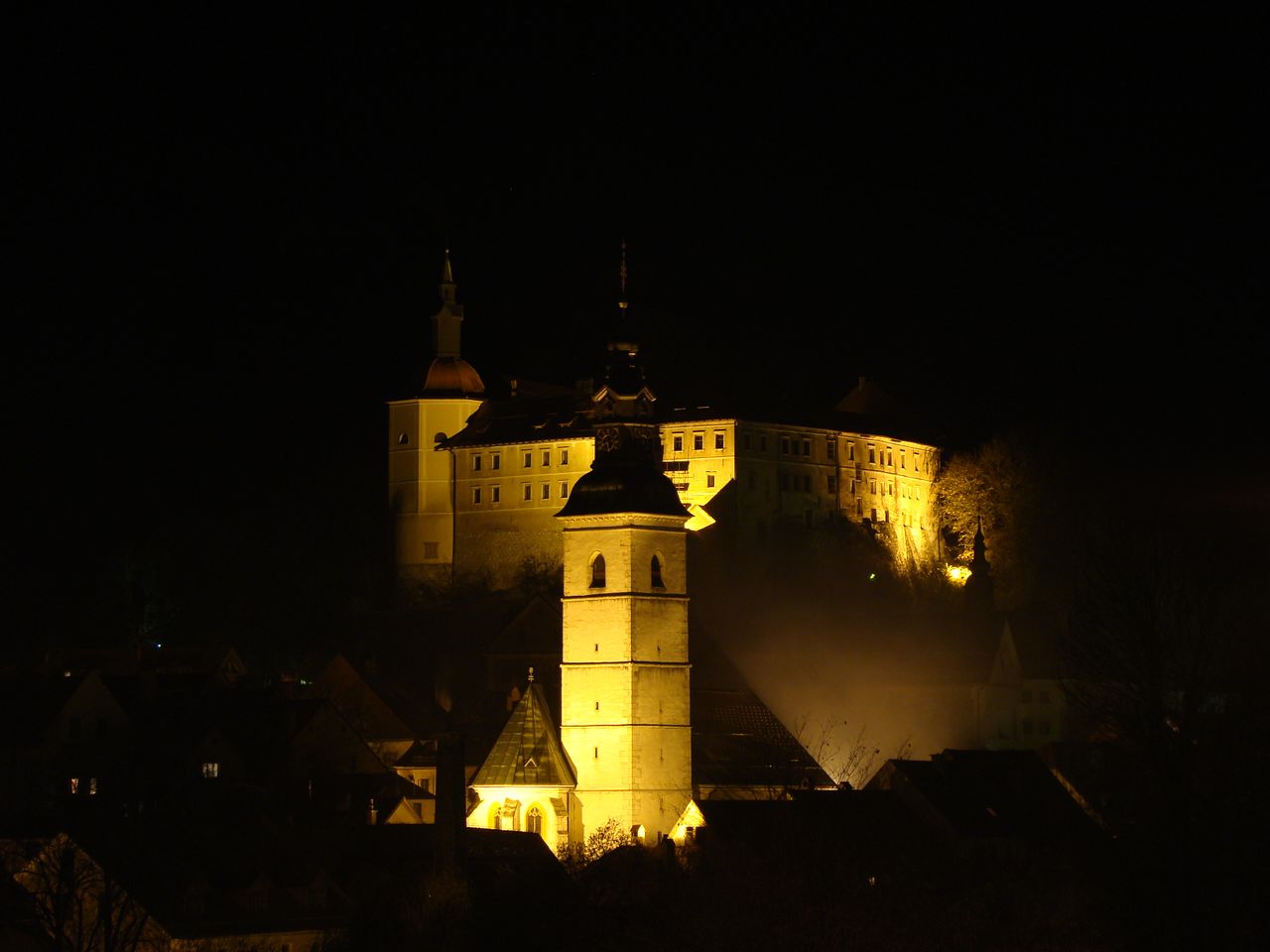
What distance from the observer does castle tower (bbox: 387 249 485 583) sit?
116562 millimetres

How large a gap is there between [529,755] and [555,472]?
51.1m

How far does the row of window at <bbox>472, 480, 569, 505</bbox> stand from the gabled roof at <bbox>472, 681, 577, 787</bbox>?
159ft

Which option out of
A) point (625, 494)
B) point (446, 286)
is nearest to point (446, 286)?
point (446, 286)

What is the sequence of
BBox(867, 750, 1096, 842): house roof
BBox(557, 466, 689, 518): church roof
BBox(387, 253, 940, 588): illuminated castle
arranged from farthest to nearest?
BBox(387, 253, 940, 588): illuminated castle → BBox(557, 466, 689, 518): church roof → BBox(867, 750, 1096, 842): house roof

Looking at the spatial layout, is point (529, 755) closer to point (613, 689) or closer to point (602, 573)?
point (613, 689)

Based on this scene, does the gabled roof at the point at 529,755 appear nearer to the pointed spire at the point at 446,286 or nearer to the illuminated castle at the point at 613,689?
the illuminated castle at the point at 613,689

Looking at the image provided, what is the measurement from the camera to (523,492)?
116 metres

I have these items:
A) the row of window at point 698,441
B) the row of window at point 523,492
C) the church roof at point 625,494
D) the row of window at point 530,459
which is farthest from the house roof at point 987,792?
the row of window at point 530,459

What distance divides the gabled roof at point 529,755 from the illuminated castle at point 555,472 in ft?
135

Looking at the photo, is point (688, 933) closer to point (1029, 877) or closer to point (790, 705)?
point (1029, 877)

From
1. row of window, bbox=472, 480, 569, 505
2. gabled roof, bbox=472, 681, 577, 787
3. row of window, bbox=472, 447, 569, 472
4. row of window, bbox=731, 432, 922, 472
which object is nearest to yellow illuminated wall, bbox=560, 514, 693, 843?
gabled roof, bbox=472, 681, 577, 787

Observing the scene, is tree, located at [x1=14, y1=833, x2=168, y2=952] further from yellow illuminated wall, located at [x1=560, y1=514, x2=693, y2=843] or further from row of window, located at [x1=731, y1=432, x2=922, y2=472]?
row of window, located at [x1=731, y1=432, x2=922, y2=472]

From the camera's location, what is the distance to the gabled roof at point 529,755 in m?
64.6

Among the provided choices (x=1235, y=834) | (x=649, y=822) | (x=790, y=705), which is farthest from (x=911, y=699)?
(x=1235, y=834)
